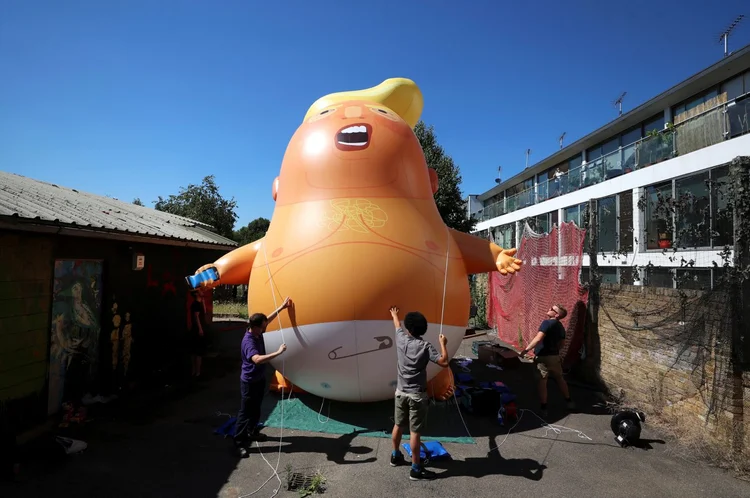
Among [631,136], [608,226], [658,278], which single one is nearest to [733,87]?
[631,136]

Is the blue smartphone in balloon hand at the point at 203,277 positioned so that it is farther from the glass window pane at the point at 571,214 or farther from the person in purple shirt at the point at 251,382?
the glass window pane at the point at 571,214

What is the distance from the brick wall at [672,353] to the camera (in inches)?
173

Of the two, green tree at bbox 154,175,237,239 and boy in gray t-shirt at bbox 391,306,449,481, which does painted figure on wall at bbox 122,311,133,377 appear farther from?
green tree at bbox 154,175,237,239

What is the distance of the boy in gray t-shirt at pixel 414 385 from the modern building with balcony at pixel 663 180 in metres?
3.60

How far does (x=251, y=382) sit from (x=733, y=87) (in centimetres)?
1647

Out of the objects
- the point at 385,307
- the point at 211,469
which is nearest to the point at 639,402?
the point at 385,307

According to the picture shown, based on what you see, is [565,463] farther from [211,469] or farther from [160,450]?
[160,450]

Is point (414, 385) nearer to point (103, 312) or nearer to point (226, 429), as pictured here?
point (226, 429)

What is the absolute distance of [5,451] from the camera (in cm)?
386

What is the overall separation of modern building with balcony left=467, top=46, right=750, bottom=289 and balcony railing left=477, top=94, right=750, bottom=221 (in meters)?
0.03

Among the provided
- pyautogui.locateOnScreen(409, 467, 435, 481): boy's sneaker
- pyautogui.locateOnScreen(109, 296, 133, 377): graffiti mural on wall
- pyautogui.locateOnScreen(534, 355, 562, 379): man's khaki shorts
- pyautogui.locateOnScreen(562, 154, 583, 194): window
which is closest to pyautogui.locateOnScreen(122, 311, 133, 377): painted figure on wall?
pyautogui.locateOnScreen(109, 296, 133, 377): graffiti mural on wall

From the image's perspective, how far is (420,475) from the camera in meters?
3.99

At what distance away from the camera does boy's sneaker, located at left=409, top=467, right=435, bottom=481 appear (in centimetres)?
397

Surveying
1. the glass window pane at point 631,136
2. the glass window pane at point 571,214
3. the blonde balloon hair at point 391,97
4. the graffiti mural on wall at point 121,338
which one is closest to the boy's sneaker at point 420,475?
the blonde balloon hair at point 391,97
